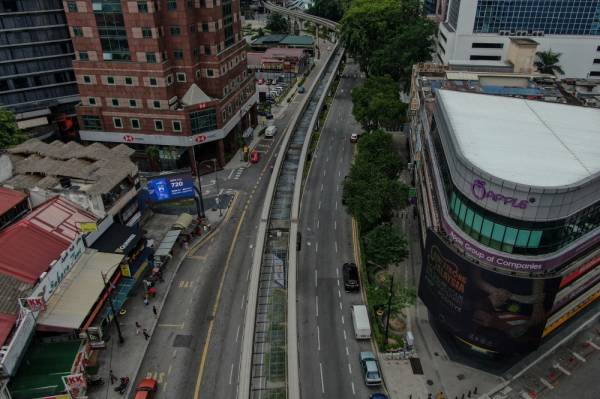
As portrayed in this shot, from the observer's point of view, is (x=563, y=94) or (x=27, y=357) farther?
(x=563, y=94)

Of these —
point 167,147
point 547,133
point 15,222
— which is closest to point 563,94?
point 547,133

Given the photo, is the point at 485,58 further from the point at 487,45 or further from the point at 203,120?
the point at 203,120

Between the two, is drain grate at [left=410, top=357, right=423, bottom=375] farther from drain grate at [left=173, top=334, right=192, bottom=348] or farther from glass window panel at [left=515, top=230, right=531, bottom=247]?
drain grate at [left=173, top=334, right=192, bottom=348]

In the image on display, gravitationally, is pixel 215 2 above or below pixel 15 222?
above

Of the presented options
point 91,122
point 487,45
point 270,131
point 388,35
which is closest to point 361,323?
point 270,131

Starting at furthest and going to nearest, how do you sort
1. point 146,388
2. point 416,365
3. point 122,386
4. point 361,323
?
point 361,323
point 416,365
point 122,386
point 146,388

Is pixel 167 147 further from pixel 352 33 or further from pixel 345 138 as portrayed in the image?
pixel 352 33
